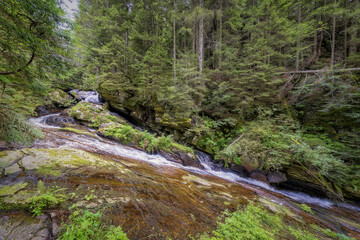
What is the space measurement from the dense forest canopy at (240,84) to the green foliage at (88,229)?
2794 mm

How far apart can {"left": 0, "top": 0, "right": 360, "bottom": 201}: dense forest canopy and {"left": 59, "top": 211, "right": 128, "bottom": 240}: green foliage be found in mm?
2794

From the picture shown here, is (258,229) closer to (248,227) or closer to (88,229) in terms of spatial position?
(248,227)

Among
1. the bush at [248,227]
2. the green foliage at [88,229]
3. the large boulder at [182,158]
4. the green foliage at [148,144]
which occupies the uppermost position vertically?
the green foliage at [88,229]

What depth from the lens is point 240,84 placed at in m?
8.90

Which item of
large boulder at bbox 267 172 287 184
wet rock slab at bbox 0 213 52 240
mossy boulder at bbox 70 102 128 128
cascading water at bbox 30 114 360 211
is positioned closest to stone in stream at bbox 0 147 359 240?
wet rock slab at bbox 0 213 52 240

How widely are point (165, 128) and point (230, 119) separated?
557 cm

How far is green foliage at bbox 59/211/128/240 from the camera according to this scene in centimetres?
156

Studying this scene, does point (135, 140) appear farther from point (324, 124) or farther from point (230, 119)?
point (324, 124)

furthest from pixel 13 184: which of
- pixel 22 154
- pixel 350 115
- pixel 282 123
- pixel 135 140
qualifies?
pixel 350 115

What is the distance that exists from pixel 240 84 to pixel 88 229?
10.3 metres

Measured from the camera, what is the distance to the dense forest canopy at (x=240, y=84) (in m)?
2.80

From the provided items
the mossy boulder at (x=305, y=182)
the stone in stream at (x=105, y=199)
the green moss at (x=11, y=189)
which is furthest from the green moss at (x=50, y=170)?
the mossy boulder at (x=305, y=182)

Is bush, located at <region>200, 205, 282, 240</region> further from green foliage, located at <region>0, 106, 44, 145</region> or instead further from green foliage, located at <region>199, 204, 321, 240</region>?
green foliage, located at <region>0, 106, 44, 145</region>

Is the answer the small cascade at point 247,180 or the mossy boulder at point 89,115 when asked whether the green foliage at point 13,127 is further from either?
the small cascade at point 247,180
